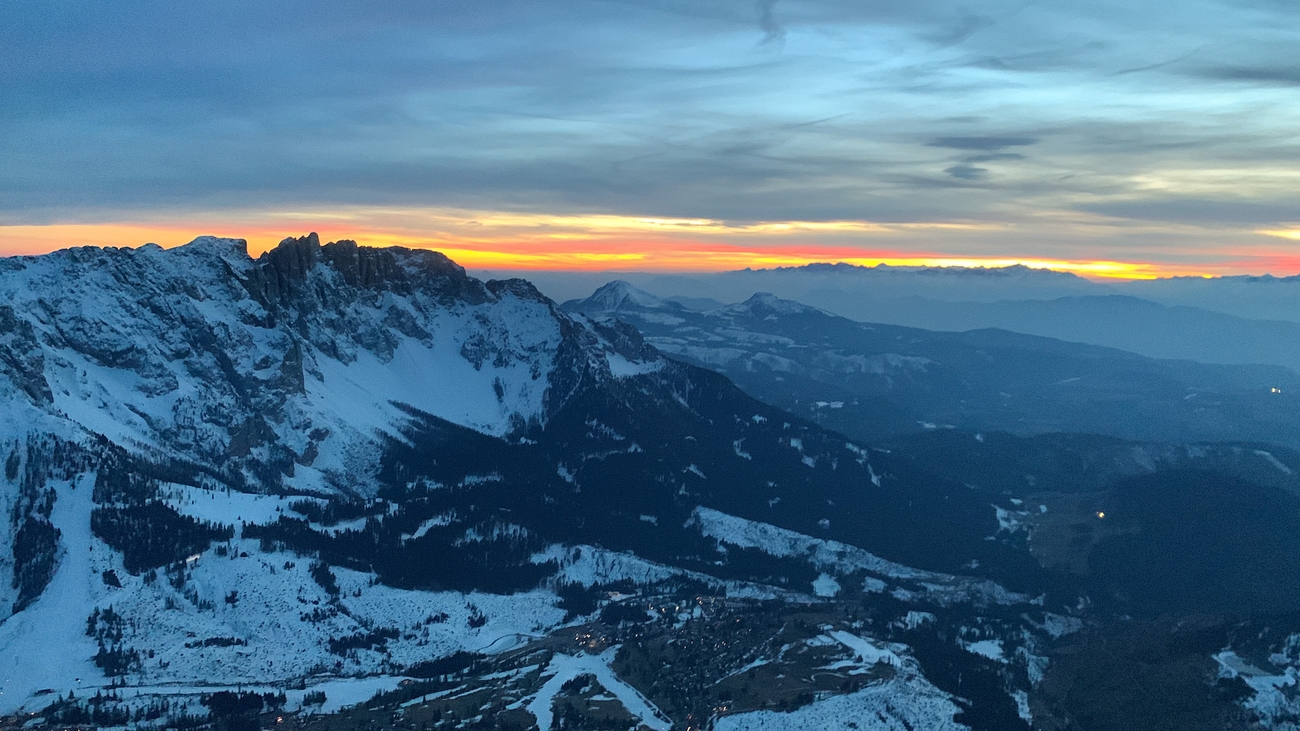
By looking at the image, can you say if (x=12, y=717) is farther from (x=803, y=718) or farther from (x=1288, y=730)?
(x=1288, y=730)

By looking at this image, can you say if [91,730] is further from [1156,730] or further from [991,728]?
[1156,730]

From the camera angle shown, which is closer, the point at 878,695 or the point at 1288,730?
the point at 1288,730

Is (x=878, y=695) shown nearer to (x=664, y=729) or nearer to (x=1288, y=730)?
(x=664, y=729)

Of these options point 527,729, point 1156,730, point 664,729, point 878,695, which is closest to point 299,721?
point 527,729

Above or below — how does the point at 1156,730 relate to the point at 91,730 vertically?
below

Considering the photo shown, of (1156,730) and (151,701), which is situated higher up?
(151,701)

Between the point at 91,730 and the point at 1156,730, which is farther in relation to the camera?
the point at 1156,730

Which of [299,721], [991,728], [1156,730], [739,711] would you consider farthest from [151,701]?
[1156,730]

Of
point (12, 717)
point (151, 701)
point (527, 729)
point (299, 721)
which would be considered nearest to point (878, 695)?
point (527, 729)
